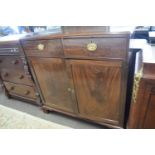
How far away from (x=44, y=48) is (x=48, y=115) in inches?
32.2

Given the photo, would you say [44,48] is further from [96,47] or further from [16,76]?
[16,76]

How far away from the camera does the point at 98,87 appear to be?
104 centimetres

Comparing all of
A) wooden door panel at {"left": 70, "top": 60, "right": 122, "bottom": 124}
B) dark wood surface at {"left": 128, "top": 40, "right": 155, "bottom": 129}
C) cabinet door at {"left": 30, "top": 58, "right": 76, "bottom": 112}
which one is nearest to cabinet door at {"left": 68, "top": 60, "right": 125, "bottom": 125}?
wooden door panel at {"left": 70, "top": 60, "right": 122, "bottom": 124}

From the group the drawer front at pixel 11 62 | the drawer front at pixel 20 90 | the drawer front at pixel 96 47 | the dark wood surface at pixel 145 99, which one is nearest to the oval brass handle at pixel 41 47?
the drawer front at pixel 96 47

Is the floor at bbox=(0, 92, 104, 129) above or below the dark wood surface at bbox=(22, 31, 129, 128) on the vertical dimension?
below

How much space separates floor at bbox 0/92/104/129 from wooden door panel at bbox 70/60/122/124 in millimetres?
182

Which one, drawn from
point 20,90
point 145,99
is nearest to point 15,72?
point 20,90

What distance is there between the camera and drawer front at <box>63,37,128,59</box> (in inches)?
32.5

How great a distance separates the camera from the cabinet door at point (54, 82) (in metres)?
1.15

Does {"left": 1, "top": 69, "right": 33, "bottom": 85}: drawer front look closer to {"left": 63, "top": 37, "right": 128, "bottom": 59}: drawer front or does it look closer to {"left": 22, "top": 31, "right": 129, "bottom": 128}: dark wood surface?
{"left": 22, "top": 31, "right": 129, "bottom": 128}: dark wood surface

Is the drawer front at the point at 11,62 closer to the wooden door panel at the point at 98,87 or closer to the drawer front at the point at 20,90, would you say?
the drawer front at the point at 20,90

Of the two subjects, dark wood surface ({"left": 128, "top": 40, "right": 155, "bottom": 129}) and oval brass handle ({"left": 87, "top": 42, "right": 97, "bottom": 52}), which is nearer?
A: dark wood surface ({"left": 128, "top": 40, "right": 155, "bottom": 129})
